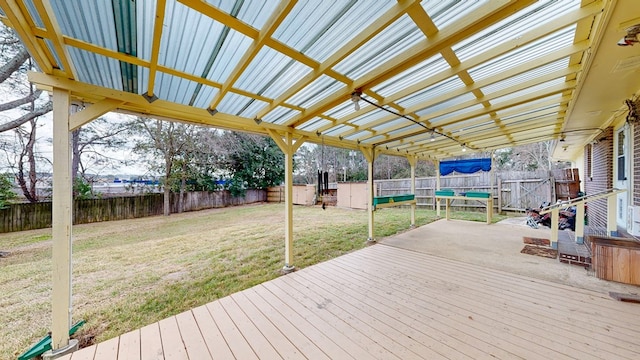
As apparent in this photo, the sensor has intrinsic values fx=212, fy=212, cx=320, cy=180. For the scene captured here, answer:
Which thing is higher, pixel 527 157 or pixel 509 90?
pixel 527 157

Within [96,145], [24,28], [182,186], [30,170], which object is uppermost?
[96,145]

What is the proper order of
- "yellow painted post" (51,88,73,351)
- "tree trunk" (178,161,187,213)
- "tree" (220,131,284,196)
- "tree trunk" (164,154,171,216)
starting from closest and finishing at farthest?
"yellow painted post" (51,88,73,351), "tree trunk" (164,154,171,216), "tree trunk" (178,161,187,213), "tree" (220,131,284,196)

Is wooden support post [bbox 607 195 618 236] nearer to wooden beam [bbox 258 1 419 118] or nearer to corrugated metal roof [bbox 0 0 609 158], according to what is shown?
corrugated metal roof [bbox 0 0 609 158]

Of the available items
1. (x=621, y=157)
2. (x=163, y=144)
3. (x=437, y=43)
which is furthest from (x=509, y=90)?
(x=163, y=144)

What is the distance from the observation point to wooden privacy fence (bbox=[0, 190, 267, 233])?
724cm

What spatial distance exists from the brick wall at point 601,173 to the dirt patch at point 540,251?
75.7 inches

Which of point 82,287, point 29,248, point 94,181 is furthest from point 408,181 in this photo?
point 94,181

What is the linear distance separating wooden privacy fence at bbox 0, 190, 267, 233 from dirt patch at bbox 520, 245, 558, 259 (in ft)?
45.2

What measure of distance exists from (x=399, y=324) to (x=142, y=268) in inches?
179

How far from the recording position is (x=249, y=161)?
14.7 meters

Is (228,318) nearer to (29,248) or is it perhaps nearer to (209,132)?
(29,248)

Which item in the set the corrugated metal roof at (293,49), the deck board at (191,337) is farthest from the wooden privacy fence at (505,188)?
the deck board at (191,337)

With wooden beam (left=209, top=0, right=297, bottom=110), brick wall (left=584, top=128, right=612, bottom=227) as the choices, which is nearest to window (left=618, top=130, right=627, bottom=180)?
brick wall (left=584, top=128, right=612, bottom=227)

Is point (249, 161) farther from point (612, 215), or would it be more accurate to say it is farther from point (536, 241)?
point (612, 215)
